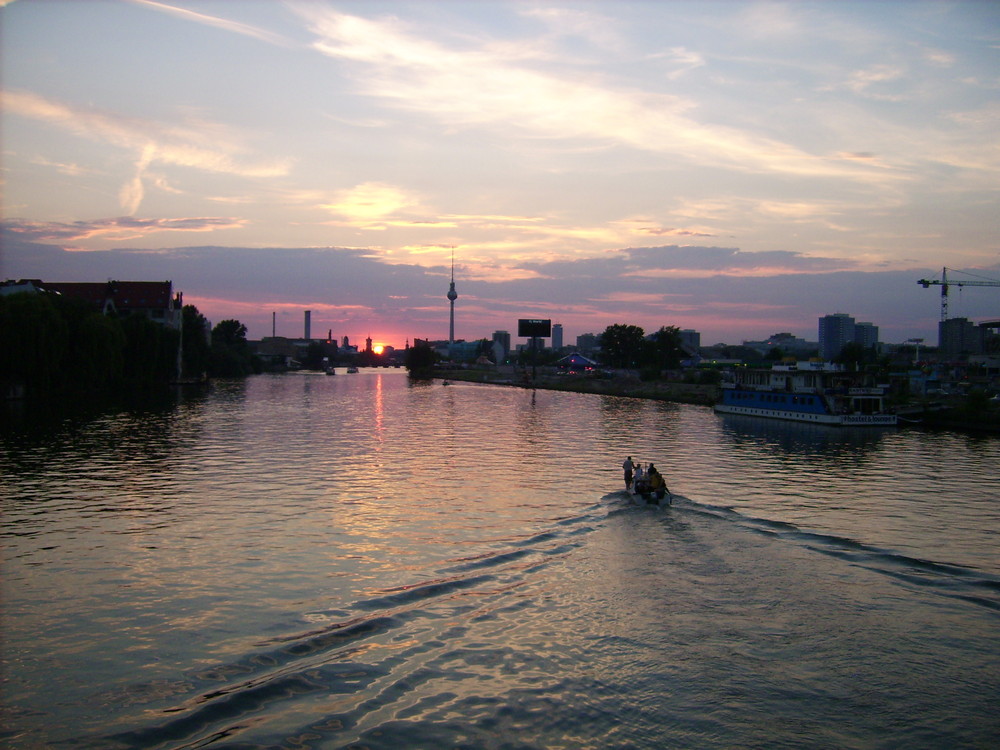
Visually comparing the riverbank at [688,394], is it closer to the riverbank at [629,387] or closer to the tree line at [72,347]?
the riverbank at [629,387]

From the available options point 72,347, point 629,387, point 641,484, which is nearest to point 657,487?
point 641,484

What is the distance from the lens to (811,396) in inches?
3221

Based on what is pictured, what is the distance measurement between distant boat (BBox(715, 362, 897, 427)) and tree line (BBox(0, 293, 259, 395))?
80.3 meters

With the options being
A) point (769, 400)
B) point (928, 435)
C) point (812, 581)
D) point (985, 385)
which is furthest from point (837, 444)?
point (985, 385)

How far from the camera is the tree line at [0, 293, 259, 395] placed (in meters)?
73.9

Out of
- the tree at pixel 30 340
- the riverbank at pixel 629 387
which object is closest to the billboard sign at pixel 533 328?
the riverbank at pixel 629 387

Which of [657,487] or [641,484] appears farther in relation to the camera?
[641,484]

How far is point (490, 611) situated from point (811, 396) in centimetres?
7296

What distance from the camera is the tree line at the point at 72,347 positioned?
73.9 meters

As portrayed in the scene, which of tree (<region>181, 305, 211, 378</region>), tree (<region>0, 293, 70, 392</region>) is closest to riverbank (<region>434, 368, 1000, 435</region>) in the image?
tree (<region>181, 305, 211, 378</region>)

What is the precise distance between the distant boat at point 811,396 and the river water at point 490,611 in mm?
39817

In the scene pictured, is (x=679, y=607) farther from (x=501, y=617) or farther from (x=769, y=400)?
(x=769, y=400)

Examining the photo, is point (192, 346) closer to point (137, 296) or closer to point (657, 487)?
point (137, 296)

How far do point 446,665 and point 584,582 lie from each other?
21.4 feet
